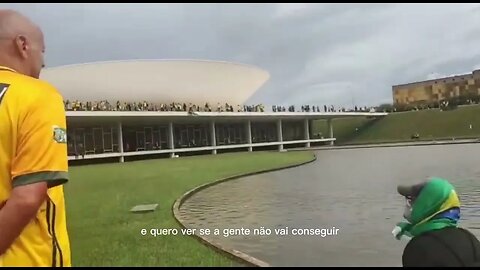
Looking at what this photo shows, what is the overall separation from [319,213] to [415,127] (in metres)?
42.3

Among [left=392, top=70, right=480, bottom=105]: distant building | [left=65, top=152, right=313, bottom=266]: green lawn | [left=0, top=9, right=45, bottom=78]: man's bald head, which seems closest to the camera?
[left=0, top=9, right=45, bottom=78]: man's bald head

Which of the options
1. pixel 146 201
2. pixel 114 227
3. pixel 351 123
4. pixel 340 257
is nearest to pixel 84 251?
pixel 114 227

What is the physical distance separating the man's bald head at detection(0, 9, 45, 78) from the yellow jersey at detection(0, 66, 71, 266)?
6cm

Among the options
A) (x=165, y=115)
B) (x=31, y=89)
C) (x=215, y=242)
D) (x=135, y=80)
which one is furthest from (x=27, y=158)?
(x=135, y=80)

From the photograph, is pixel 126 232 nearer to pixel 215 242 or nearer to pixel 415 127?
pixel 215 242

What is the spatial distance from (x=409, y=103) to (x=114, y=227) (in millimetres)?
55063

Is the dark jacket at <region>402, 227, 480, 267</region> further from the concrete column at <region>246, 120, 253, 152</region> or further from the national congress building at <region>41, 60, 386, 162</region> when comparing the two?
the concrete column at <region>246, 120, 253, 152</region>

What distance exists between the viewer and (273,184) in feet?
41.8

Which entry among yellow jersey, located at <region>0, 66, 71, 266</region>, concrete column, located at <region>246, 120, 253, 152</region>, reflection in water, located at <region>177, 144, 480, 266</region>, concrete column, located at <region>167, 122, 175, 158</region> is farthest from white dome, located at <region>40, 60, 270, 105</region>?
yellow jersey, located at <region>0, 66, 71, 266</region>

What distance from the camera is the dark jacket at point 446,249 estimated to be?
211 cm

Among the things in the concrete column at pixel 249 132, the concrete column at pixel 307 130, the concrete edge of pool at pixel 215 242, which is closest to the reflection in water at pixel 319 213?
the concrete edge of pool at pixel 215 242

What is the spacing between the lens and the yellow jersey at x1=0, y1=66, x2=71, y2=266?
1.52 m

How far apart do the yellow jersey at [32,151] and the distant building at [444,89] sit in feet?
170

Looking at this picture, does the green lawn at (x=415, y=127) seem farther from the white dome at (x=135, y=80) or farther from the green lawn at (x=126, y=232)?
the green lawn at (x=126, y=232)
